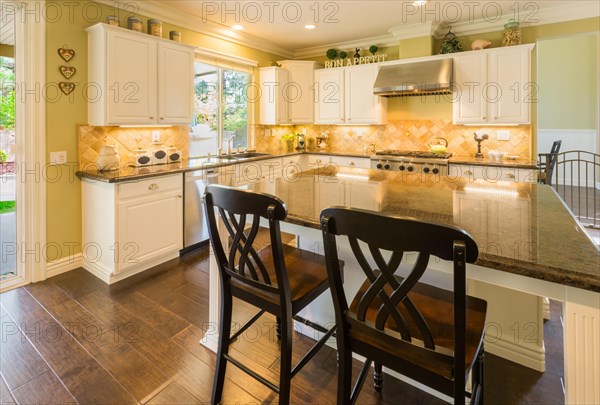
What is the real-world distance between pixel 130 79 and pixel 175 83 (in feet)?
1.73

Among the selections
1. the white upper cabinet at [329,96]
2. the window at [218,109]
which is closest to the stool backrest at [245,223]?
the window at [218,109]

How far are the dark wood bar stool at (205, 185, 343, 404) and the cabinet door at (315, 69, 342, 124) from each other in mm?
4026

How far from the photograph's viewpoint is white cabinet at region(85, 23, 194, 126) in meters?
3.15

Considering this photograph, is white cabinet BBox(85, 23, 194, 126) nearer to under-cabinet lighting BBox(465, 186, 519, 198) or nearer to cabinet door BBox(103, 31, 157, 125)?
cabinet door BBox(103, 31, 157, 125)

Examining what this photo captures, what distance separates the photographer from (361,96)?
516cm

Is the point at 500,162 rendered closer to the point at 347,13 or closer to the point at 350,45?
the point at 347,13

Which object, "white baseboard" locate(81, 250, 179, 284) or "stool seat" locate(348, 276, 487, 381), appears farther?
"white baseboard" locate(81, 250, 179, 284)

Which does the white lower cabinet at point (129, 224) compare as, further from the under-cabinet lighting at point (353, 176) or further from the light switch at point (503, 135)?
the light switch at point (503, 135)

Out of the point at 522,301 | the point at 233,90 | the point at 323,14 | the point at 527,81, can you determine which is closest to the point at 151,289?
the point at 522,301

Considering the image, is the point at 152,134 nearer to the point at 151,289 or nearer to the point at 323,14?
the point at 151,289

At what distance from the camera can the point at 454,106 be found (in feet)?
14.8

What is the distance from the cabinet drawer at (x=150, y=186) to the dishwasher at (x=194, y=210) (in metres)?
0.14

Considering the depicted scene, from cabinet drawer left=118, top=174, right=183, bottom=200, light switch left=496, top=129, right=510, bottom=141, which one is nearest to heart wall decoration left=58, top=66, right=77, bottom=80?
cabinet drawer left=118, top=174, right=183, bottom=200

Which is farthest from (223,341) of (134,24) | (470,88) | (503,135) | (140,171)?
(503,135)
